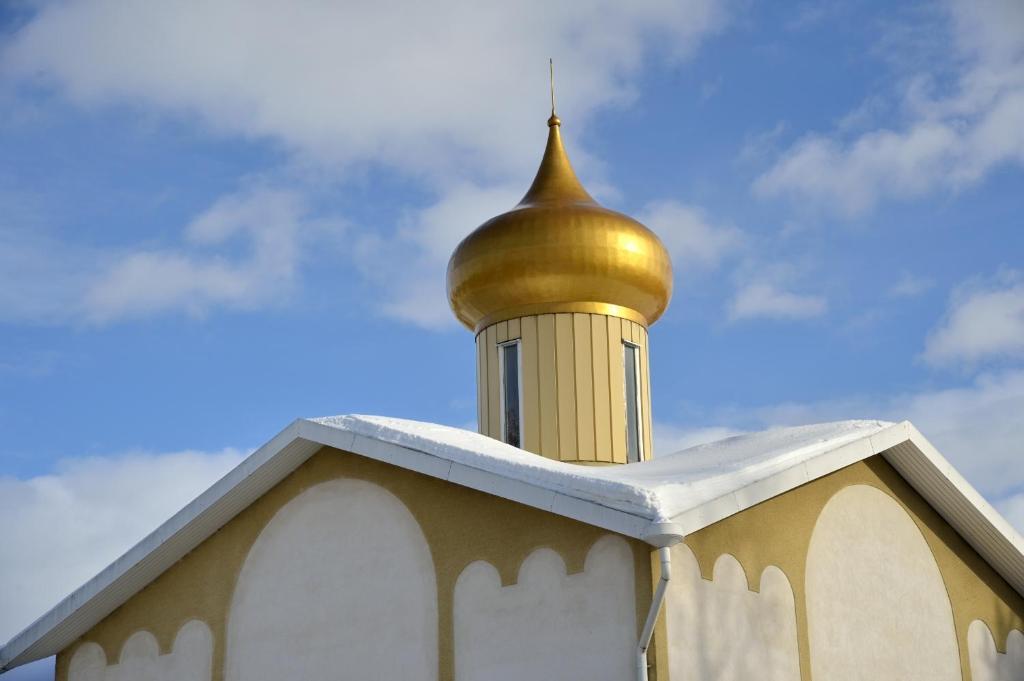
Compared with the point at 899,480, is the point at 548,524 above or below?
below

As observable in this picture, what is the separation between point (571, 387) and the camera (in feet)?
51.9

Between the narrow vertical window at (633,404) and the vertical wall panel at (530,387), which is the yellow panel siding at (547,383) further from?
the narrow vertical window at (633,404)

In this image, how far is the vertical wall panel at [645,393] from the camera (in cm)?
1599

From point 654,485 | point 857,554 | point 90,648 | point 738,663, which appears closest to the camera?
point 654,485

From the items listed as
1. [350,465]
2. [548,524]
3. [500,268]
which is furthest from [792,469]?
[500,268]

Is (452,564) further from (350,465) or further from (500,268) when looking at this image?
(500,268)

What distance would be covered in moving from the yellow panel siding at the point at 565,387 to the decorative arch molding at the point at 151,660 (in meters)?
4.44

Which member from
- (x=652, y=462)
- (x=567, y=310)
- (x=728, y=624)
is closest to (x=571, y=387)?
(x=567, y=310)

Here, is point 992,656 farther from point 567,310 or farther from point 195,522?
point 195,522

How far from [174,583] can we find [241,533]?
78 centimetres

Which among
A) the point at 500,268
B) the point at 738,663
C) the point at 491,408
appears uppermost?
the point at 500,268

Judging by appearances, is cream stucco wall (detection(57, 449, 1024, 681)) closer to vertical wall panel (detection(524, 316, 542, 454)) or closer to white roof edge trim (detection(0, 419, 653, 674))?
white roof edge trim (detection(0, 419, 653, 674))

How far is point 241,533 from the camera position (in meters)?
12.8

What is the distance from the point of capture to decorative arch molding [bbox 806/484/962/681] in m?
11.8
